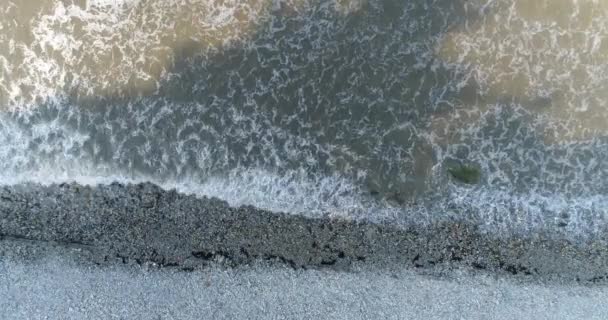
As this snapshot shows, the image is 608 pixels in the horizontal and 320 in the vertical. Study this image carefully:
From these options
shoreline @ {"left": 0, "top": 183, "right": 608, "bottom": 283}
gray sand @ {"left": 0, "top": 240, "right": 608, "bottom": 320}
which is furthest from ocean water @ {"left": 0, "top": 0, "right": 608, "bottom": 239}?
gray sand @ {"left": 0, "top": 240, "right": 608, "bottom": 320}

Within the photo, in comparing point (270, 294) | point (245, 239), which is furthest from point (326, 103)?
point (270, 294)

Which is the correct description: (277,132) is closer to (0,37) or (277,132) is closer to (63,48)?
(63,48)

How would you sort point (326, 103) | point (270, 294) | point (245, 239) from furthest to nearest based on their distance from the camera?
point (326, 103), point (245, 239), point (270, 294)

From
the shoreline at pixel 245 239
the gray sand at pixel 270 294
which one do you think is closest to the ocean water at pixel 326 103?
the shoreline at pixel 245 239

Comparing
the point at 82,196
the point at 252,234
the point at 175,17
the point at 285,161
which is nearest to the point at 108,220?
the point at 82,196

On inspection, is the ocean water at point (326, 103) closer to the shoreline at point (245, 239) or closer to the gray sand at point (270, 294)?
the shoreline at point (245, 239)

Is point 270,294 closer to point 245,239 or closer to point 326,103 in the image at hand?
point 245,239

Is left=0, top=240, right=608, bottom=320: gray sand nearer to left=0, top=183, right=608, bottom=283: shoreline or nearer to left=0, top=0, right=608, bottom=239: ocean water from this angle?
left=0, top=183, right=608, bottom=283: shoreline

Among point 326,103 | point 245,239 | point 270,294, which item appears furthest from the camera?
point 326,103
